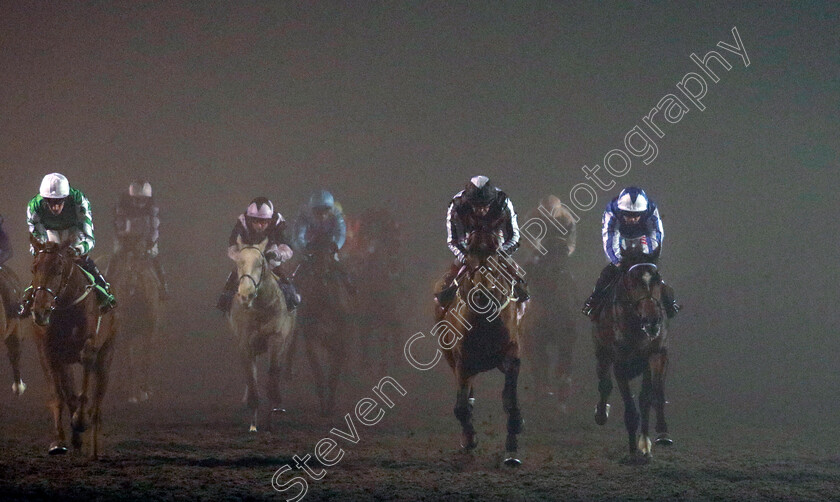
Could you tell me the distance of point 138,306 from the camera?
1252cm

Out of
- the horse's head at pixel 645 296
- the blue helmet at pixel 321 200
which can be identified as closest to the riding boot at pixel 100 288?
the blue helmet at pixel 321 200

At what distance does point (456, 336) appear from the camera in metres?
8.86

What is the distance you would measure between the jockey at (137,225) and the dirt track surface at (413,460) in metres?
2.17

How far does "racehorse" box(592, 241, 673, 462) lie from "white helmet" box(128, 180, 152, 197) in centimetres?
718

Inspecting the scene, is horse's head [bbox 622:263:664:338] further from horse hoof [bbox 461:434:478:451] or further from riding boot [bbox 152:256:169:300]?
riding boot [bbox 152:256:169:300]

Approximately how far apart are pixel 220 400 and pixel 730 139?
14451 mm

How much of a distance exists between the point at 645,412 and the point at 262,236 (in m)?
5.09

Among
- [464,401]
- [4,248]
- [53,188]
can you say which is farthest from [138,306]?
[464,401]

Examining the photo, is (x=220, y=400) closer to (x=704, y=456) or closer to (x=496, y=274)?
(x=496, y=274)

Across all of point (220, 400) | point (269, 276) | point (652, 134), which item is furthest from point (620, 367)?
point (652, 134)

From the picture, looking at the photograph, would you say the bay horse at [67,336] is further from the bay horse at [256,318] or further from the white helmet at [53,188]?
the bay horse at [256,318]

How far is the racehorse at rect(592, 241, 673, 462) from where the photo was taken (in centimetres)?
909

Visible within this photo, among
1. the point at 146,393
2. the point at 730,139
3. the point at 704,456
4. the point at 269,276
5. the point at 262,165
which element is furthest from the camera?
the point at 262,165

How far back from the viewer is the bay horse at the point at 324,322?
1183cm
